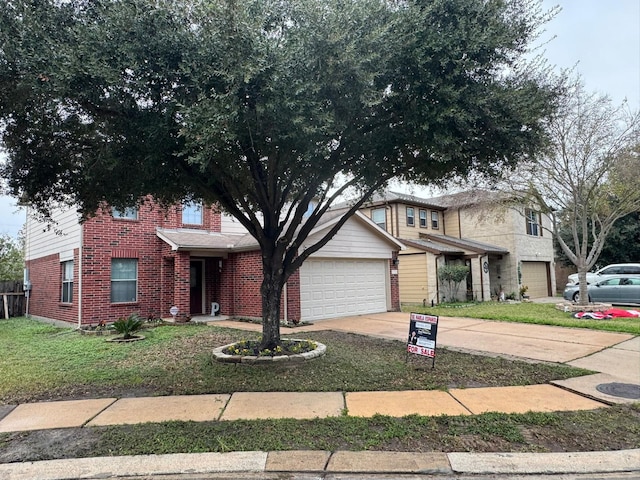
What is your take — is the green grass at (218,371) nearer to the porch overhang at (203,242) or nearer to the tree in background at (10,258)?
the porch overhang at (203,242)

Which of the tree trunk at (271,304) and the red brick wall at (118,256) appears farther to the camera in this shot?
the red brick wall at (118,256)

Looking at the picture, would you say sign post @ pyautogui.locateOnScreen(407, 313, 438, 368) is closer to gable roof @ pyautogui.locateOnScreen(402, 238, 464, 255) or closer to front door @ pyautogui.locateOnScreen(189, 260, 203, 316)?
front door @ pyautogui.locateOnScreen(189, 260, 203, 316)

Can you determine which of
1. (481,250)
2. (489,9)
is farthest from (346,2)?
(481,250)

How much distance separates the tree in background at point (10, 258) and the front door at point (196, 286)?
15856mm

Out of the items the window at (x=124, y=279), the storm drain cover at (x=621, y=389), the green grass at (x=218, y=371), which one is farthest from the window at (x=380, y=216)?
the storm drain cover at (x=621, y=389)

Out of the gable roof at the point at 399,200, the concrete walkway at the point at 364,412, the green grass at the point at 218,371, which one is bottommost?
the concrete walkway at the point at 364,412

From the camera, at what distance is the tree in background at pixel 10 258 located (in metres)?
A: 23.5

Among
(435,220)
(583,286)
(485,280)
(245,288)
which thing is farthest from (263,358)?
(435,220)

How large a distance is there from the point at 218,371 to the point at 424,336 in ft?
11.1

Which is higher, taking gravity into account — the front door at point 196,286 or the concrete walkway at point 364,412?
the front door at point 196,286

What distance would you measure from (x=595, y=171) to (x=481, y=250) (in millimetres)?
7065

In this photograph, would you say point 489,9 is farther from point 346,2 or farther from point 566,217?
point 566,217

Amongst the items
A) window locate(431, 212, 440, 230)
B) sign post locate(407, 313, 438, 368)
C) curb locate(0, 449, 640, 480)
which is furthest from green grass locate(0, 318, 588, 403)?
window locate(431, 212, 440, 230)

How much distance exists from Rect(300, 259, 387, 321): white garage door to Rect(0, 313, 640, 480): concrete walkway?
5.58 m
